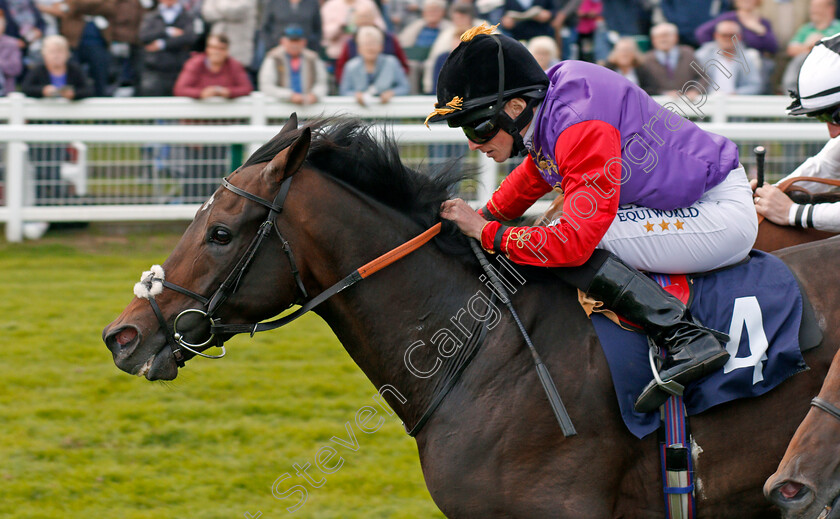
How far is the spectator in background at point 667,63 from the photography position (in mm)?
9953

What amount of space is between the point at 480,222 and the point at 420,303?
0.35 m

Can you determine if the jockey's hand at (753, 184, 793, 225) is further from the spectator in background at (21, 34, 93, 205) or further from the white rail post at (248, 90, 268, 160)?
the spectator in background at (21, 34, 93, 205)

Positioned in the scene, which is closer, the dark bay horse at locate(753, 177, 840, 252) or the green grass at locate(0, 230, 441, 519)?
the dark bay horse at locate(753, 177, 840, 252)

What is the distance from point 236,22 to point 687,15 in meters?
4.75

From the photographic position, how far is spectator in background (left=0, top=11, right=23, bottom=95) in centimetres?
946

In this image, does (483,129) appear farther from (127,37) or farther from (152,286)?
(127,37)

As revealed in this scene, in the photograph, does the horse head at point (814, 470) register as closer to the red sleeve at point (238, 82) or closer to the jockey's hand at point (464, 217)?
the jockey's hand at point (464, 217)

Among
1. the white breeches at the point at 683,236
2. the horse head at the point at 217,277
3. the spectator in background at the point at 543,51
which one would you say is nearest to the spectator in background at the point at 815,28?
the spectator in background at the point at 543,51

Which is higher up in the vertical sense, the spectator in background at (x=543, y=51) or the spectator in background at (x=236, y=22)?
the spectator in background at (x=543, y=51)

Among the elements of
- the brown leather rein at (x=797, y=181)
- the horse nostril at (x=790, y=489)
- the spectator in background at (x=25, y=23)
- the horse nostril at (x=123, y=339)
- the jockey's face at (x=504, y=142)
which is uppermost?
the jockey's face at (x=504, y=142)

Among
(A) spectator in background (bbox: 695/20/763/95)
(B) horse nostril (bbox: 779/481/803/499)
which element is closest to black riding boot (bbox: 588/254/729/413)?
(B) horse nostril (bbox: 779/481/803/499)

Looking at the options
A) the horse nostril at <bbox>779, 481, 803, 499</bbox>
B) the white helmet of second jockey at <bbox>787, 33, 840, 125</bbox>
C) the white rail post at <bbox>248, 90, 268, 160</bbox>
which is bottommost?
the white rail post at <bbox>248, 90, 268, 160</bbox>

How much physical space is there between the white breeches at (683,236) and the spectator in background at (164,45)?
720 cm

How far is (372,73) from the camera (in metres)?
9.66
